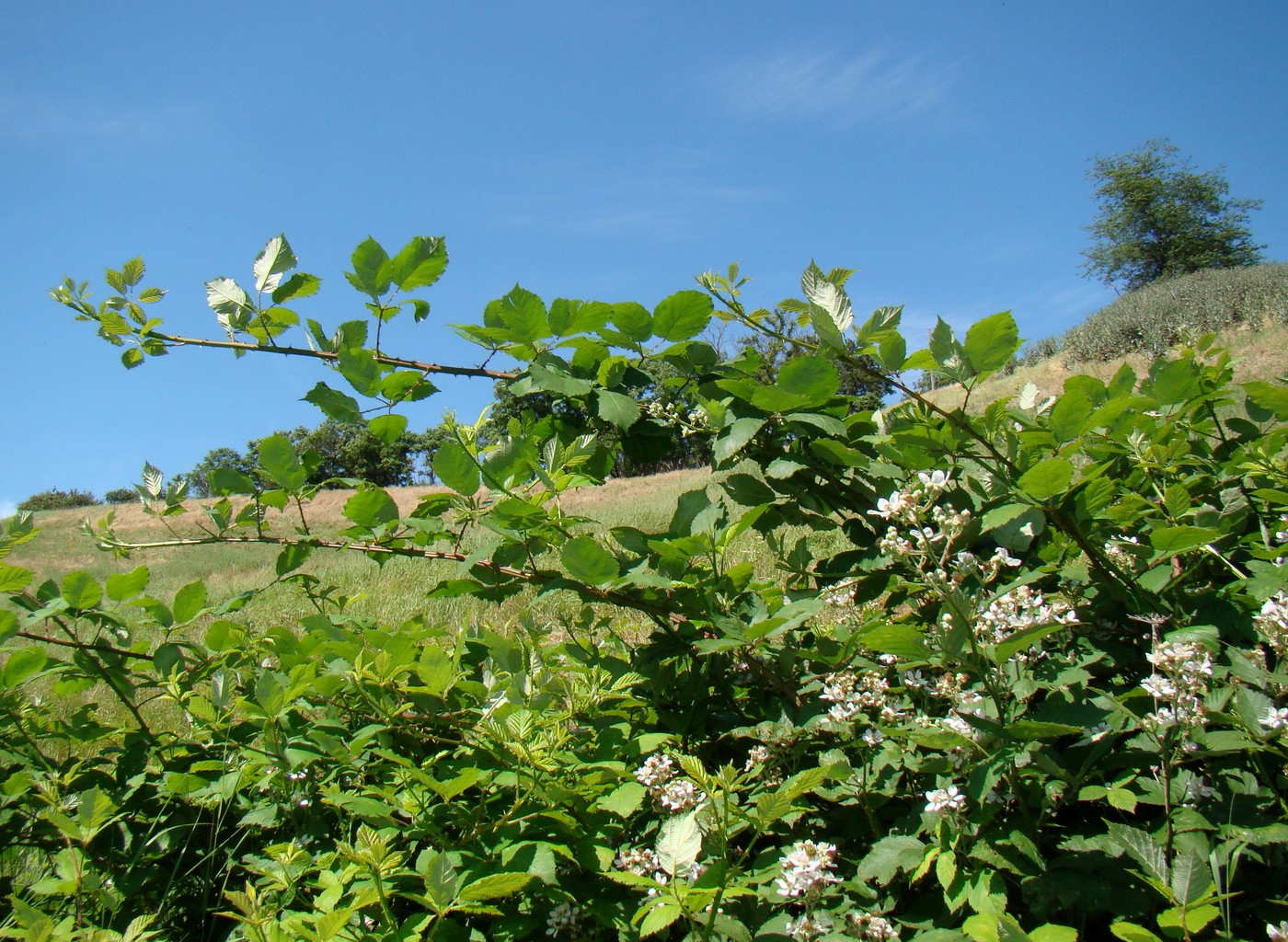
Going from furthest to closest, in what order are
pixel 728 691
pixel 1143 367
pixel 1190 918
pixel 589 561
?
pixel 1143 367, pixel 728 691, pixel 589 561, pixel 1190 918

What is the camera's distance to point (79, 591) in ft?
4.79

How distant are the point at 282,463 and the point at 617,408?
0.66 m

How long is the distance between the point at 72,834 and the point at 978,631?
1.48 meters

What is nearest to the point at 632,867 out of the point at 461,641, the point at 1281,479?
the point at 461,641

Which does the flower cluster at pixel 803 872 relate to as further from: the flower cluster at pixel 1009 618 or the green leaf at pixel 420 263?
the green leaf at pixel 420 263

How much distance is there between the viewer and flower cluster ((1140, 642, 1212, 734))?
89 cm

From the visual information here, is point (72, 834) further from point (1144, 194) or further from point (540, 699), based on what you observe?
point (1144, 194)

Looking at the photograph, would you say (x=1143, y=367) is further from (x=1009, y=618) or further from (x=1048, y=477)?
(x=1009, y=618)

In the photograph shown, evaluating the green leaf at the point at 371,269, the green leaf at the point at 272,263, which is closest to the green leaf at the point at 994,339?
the green leaf at the point at 371,269

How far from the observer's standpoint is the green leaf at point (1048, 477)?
3.46 feet

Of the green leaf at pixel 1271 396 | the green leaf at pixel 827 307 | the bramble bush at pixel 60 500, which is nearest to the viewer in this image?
the green leaf at pixel 827 307

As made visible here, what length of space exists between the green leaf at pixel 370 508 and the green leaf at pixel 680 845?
810mm

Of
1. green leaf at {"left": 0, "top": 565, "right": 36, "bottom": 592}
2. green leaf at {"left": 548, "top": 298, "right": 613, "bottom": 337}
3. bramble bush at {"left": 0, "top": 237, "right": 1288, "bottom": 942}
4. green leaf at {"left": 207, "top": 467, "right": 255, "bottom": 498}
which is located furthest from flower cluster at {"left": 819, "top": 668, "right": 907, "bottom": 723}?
green leaf at {"left": 0, "top": 565, "right": 36, "bottom": 592}

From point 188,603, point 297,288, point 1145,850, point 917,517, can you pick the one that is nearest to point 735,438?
point 917,517
